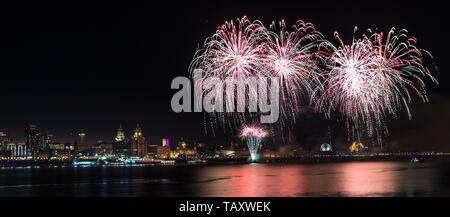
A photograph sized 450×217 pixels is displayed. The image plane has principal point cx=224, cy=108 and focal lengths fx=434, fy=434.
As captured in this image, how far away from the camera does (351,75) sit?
3828 cm
